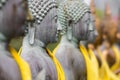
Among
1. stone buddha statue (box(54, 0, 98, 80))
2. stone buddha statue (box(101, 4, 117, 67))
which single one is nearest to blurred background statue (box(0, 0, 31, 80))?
stone buddha statue (box(54, 0, 98, 80))

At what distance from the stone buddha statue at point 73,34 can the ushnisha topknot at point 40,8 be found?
0.54 meters

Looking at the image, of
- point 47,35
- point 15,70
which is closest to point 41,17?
point 47,35

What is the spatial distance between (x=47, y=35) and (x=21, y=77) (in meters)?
1.26

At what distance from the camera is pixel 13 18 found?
3.87 meters

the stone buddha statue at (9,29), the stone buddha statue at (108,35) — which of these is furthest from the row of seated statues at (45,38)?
the stone buddha statue at (108,35)

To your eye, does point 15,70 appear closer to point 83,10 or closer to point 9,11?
point 9,11

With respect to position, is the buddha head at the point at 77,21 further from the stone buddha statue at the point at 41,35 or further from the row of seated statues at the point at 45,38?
the stone buddha statue at the point at 41,35

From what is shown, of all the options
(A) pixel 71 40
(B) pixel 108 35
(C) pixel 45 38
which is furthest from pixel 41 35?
(B) pixel 108 35

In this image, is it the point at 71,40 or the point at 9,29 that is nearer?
the point at 9,29

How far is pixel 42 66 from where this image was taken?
15.8 feet

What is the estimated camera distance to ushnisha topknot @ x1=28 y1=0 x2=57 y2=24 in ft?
16.9

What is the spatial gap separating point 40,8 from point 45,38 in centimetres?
23

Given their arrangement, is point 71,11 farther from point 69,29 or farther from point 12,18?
point 12,18

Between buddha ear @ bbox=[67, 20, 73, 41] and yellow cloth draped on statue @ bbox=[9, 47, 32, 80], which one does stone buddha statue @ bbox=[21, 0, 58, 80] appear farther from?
buddha ear @ bbox=[67, 20, 73, 41]
